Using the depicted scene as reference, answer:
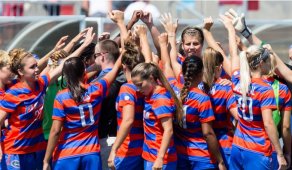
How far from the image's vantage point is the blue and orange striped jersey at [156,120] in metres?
→ 7.23

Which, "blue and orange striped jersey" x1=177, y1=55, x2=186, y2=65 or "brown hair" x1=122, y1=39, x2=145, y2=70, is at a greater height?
"brown hair" x1=122, y1=39, x2=145, y2=70

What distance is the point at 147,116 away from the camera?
738 cm

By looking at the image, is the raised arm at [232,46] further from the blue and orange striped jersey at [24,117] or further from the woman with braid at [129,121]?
the blue and orange striped jersey at [24,117]

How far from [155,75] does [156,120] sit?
0.40 meters

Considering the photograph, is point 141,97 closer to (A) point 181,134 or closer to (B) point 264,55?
(A) point 181,134

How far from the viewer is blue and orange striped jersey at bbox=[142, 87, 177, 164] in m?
7.23

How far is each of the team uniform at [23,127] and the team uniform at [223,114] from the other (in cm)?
159

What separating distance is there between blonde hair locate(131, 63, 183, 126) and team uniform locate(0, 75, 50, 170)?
106 centimetres

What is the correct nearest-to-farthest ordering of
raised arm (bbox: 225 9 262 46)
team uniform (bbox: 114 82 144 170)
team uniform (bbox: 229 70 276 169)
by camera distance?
team uniform (bbox: 229 70 276 169), team uniform (bbox: 114 82 144 170), raised arm (bbox: 225 9 262 46)

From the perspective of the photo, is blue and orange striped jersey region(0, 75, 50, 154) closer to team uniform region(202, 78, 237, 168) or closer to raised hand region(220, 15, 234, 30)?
team uniform region(202, 78, 237, 168)

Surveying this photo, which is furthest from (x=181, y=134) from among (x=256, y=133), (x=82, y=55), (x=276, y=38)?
(x=276, y=38)

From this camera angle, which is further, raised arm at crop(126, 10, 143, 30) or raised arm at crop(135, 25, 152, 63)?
raised arm at crop(126, 10, 143, 30)

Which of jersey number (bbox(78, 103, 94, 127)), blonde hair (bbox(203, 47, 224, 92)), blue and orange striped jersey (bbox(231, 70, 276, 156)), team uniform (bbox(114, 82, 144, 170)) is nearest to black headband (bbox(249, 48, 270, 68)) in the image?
blue and orange striped jersey (bbox(231, 70, 276, 156))

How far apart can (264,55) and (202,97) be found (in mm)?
647
